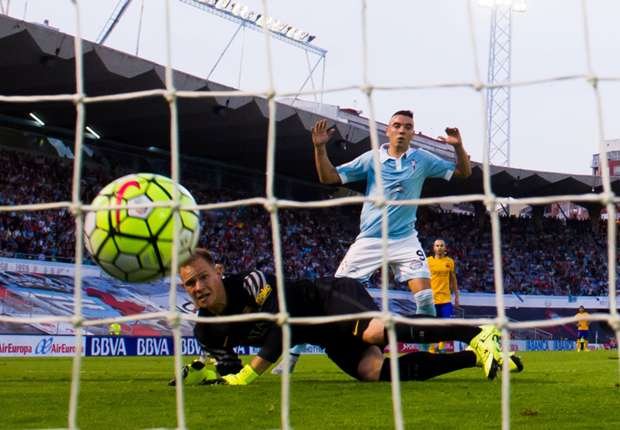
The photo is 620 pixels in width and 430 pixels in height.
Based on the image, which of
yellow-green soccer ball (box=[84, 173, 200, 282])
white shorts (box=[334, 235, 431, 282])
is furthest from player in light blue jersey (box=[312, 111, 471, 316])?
yellow-green soccer ball (box=[84, 173, 200, 282])

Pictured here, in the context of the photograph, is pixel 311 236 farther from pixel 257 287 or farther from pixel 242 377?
pixel 257 287

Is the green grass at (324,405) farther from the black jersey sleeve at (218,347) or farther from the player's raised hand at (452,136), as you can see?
the player's raised hand at (452,136)

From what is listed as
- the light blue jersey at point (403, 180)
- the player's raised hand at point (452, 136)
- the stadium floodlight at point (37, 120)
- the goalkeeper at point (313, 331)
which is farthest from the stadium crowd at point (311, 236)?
the player's raised hand at point (452, 136)

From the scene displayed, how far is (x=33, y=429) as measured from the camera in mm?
4176

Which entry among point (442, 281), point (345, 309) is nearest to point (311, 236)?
point (442, 281)

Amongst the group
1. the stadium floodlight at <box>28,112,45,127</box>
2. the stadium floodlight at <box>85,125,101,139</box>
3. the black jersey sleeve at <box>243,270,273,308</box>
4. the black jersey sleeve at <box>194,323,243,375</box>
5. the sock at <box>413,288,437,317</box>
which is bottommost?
the black jersey sleeve at <box>194,323,243,375</box>

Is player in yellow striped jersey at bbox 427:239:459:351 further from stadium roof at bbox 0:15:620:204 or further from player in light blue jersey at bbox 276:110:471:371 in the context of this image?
stadium roof at bbox 0:15:620:204

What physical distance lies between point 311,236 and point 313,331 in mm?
24352

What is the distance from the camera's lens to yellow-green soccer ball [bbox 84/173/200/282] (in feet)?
13.9

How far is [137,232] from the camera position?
167 inches

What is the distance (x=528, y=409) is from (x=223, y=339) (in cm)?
203

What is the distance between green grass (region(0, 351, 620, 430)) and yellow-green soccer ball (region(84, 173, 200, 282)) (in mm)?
735

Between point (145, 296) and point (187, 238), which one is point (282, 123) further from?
point (187, 238)

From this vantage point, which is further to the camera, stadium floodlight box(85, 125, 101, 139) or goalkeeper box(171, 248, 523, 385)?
stadium floodlight box(85, 125, 101, 139)
